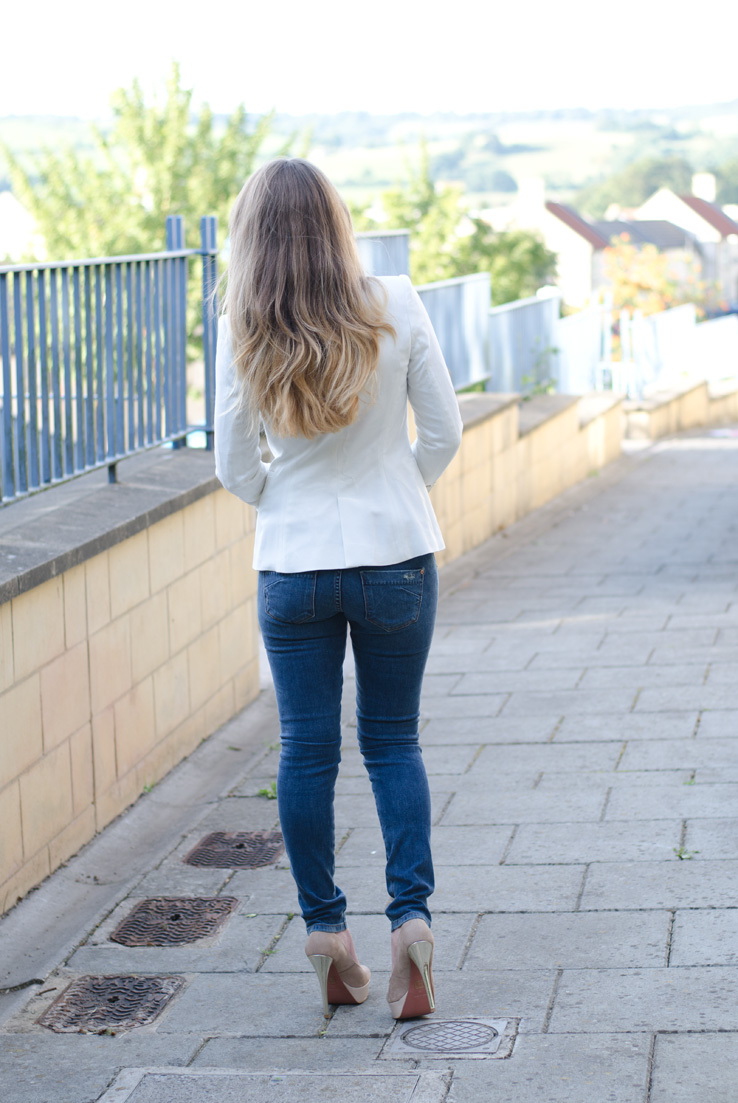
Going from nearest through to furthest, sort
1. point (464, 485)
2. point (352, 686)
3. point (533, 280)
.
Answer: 1. point (352, 686)
2. point (464, 485)
3. point (533, 280)

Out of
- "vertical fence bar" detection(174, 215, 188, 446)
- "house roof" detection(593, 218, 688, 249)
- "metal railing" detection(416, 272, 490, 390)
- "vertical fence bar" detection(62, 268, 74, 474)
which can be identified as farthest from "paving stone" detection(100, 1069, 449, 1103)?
"house roof" detection(593, 218, 688, 249)

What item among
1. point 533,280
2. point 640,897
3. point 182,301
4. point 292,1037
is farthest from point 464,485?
point 533,280

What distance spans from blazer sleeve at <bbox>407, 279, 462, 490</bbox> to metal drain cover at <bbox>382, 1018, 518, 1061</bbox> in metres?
1.09

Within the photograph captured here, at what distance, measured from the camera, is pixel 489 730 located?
473 cm

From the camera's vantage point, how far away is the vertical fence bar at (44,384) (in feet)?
13.1

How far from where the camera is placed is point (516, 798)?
3.97m

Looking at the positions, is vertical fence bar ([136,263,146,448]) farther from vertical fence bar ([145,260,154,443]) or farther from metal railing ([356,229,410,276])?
metal railing ([356,229,410,276])

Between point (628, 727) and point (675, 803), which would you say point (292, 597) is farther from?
point (628, 727)

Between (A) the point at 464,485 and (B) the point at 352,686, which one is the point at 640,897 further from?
(A) the point at 464,485

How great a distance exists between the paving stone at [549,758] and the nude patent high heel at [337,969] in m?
1.54

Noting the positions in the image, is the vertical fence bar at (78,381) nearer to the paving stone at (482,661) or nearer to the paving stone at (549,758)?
the paving stone at (549,758)

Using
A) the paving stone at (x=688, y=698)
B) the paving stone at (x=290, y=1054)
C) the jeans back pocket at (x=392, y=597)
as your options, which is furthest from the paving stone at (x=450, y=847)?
the paving stone at (x=688, y=698)

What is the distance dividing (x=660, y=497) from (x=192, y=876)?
9.48m

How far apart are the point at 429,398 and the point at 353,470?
21 cm
